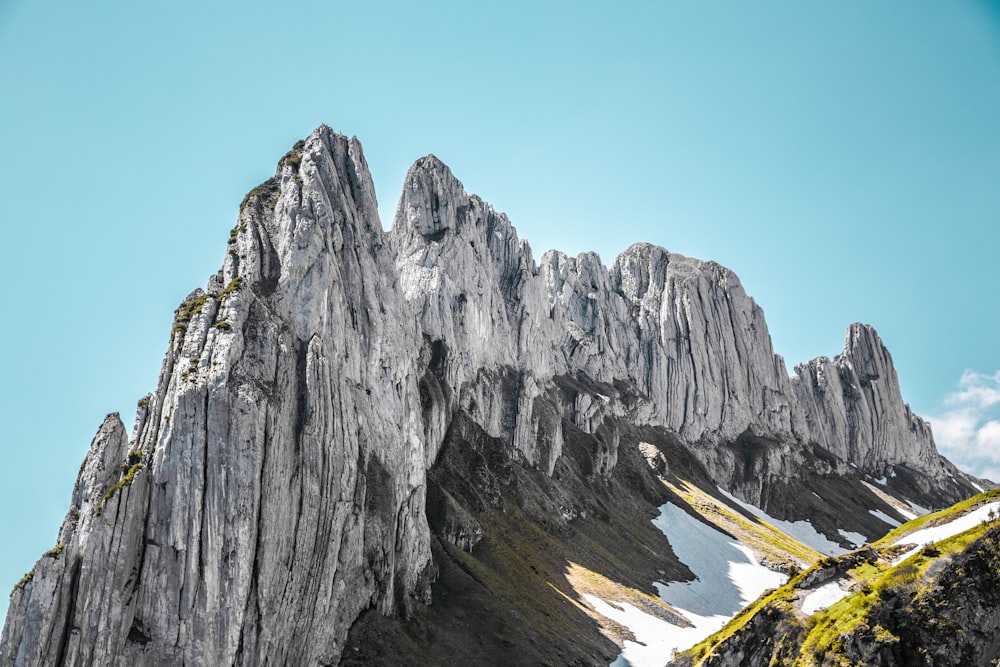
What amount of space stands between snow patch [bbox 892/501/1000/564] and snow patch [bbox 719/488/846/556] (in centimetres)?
13754

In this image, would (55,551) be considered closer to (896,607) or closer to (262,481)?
(262,481)

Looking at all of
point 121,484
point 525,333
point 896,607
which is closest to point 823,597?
point 896,607

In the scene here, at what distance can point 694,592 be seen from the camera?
99125 millimetres

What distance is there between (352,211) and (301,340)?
19410 millimetres

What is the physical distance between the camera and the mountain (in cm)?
4338

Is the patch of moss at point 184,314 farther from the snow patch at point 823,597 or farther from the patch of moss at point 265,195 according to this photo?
the snow patch at point 823,597

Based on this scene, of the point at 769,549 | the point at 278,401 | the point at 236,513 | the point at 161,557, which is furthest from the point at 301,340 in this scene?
the point at 769,549

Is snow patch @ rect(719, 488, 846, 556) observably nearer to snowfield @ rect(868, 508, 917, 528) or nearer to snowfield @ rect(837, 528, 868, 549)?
snowfield @ rect(837, 528, 868, 549)

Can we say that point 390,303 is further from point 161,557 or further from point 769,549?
point 769,549

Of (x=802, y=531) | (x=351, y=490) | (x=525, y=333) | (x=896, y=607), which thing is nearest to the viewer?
(x=896, y=607)

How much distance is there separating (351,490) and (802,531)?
132318 millimetres

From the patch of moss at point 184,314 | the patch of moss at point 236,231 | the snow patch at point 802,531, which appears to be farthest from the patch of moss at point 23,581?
the snow patch at point 802,531

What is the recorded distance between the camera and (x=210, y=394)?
48250 millimetres

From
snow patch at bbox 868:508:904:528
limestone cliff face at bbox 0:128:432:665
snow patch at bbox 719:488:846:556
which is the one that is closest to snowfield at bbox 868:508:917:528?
snow patch at bbox 868:508:904:528
